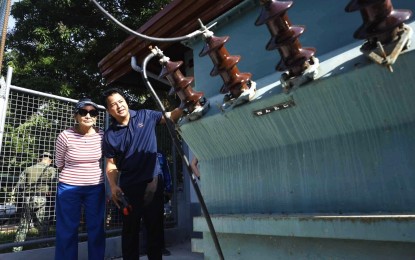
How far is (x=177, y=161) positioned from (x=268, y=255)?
4.67 m

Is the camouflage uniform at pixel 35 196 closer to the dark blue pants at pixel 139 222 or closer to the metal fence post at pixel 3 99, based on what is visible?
the metal fence post at pixel 3 99

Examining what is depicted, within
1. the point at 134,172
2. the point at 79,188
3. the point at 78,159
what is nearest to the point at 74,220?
the point at 79,188

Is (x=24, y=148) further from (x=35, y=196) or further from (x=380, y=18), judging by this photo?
(x=380, y=18)

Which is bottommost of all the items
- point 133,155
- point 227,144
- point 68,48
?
point 227,144

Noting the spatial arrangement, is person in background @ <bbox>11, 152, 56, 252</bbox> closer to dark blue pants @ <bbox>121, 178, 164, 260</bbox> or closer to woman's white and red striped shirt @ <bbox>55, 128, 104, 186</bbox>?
woman's white and red striped shirt @ <bbox>55, 128, 104, 186</bbox>

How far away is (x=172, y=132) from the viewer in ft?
5.39

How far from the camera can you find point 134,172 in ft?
9.25

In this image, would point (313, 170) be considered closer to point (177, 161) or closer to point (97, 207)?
point (97, 207)

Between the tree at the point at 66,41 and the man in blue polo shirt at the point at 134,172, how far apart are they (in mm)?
6817

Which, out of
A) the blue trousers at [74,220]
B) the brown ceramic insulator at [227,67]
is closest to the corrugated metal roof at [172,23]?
the blue trousers at [74,220]

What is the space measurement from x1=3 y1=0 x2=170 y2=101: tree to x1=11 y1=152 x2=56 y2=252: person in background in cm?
594

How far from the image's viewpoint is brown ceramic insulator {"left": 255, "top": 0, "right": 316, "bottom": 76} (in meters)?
1.16

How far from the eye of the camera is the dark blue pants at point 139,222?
2.85m

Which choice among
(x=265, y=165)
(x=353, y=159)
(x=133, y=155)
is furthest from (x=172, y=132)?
(x=133, y=155)
